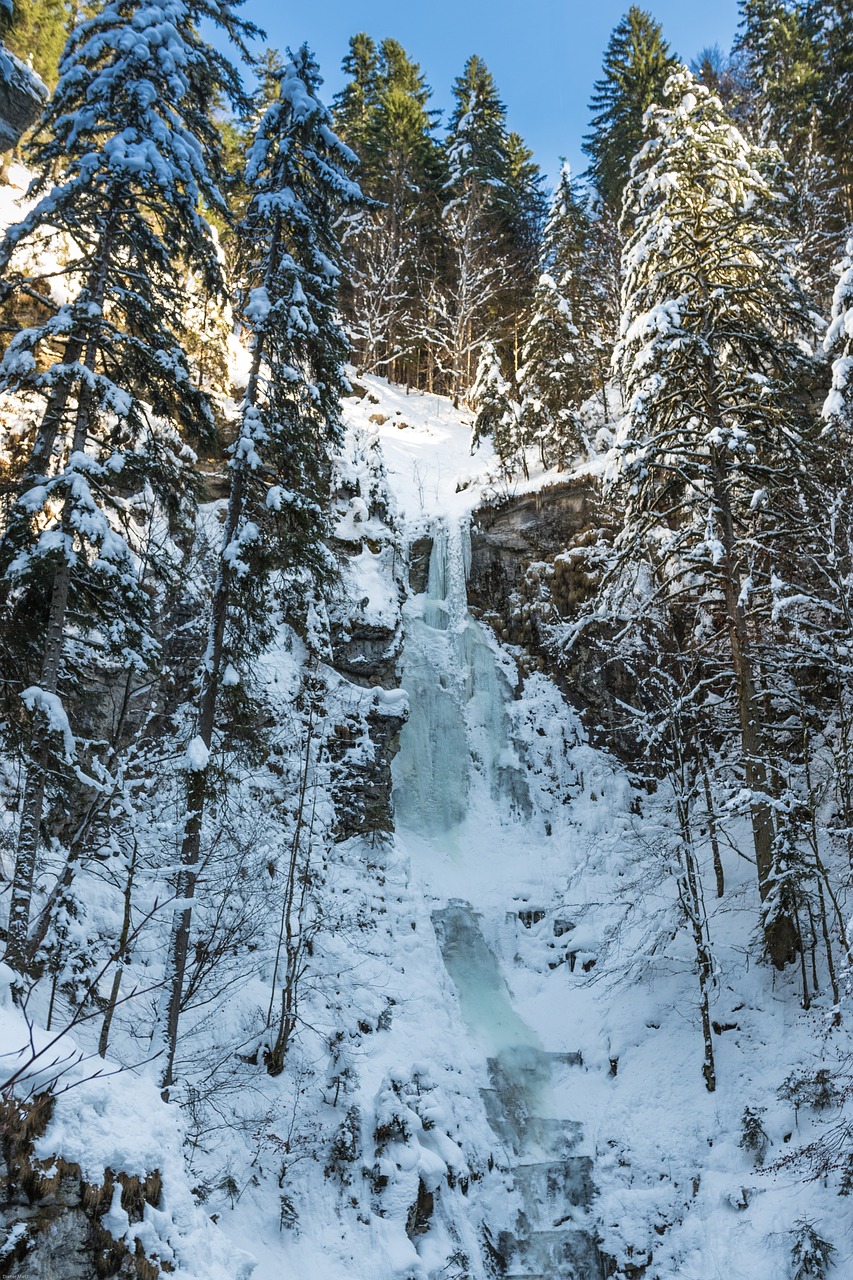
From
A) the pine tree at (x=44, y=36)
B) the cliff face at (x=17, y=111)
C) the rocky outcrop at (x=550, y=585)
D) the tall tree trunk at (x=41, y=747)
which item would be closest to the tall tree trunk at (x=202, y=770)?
the tall tree trunk at (x=41, y=747)

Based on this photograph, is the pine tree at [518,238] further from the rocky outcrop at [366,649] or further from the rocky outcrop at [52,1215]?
the rocky outcrop at [52,1215]

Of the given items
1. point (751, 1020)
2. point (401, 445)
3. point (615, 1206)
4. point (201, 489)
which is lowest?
point (615, 1206)

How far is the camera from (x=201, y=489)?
1097 cm

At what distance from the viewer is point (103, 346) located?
9812 mm

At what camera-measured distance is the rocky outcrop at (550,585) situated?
64.3 feet

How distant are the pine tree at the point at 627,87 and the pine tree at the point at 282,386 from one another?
74.0ft

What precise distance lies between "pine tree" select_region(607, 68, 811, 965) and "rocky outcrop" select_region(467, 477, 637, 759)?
18.6 ft

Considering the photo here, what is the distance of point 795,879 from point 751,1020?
2.35 m

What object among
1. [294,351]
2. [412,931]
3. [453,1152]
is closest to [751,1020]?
[453,1152]

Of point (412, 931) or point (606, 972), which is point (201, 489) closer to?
point (412, 931)

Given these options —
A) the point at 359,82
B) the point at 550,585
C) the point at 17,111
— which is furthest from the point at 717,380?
the point at 359,82

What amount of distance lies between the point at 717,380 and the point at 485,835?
10.8 m

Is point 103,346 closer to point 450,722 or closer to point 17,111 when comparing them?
point 17,111

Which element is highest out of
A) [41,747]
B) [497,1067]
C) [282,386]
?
[282,386]
